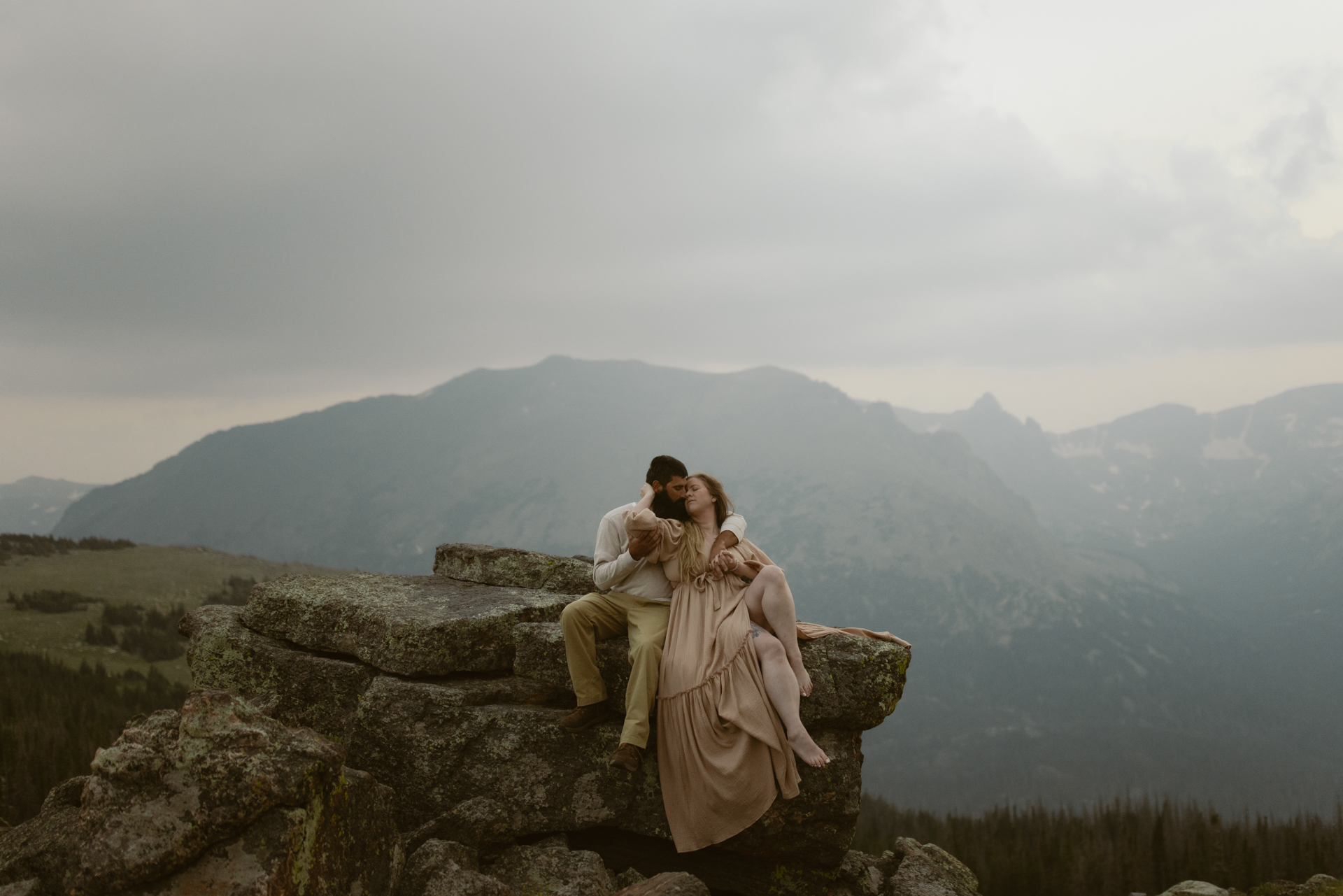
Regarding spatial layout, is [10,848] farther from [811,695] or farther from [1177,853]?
[1177,853]

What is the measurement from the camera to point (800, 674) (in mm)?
10711

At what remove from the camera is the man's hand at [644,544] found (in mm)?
10750

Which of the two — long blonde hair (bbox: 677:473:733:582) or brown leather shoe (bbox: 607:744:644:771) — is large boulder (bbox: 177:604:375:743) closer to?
brown leather shoe (bbox: 607:744:644:771)

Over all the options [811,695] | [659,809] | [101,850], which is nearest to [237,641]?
[101,850]

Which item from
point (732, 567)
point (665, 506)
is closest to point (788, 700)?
point (732, 567)

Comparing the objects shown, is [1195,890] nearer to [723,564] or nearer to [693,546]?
[723,564]

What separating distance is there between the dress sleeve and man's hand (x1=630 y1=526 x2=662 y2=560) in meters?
0.06

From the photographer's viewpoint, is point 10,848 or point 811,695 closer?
point 10,848

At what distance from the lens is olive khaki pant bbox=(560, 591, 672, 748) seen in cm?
1049

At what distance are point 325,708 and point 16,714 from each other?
6409 cm

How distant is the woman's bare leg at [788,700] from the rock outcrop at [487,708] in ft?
2.74

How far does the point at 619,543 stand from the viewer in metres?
11.3

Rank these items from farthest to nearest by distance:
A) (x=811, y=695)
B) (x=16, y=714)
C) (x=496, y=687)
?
(x=16, y=714), (x=496, y=687), (x=811, y=695)

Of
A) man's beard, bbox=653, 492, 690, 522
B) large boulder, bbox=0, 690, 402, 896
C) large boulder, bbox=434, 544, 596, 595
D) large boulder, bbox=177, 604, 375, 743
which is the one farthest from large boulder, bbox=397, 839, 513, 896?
large boulder, bbox=434, 544, 596, 595
